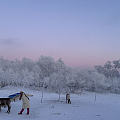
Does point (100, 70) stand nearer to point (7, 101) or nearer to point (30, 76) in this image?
point (30, 76)

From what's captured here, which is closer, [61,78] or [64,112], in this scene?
[64,112]

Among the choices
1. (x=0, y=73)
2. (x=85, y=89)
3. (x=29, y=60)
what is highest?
(x=29, y=60)

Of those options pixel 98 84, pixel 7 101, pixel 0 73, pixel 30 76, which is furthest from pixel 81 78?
pixel 7 101

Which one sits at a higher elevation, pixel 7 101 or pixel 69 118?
pixel 7 101

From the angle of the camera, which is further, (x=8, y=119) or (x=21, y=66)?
(x=21, y=66)

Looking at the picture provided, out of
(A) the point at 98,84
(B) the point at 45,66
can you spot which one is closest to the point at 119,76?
(A) the point at 98,84

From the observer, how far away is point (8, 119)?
8.65 metres

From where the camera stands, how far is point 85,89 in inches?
1852

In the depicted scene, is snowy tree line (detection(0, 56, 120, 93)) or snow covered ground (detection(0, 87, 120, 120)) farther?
snowy tree line (detection(0, 56, 120, 93))

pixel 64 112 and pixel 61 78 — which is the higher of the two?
pixel 61 78

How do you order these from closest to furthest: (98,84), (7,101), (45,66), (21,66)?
(7,101) → (98,84) → (45,66) → (21,66)

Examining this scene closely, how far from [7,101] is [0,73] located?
49.6 m

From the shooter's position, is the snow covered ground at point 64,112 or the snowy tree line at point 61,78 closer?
the snow covered ground at point 64,112

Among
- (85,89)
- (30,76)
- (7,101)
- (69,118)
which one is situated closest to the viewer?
(69,118)
